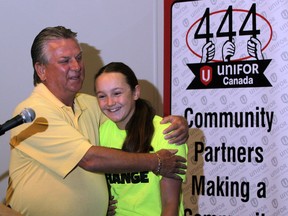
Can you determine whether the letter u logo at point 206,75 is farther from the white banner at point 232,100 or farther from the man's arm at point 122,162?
the man's arm at point 122,162

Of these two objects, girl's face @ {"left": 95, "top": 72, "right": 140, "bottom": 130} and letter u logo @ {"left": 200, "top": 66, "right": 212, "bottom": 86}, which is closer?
girl's face @ {"left": 95, "top": 72, "right": 140, "bottom": 130}

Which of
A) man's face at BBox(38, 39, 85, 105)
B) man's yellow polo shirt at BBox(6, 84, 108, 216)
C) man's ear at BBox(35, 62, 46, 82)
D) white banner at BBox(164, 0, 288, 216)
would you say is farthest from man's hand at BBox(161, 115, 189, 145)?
white banner at BBox(164, 0, 288, 216)

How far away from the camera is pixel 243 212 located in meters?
3.44

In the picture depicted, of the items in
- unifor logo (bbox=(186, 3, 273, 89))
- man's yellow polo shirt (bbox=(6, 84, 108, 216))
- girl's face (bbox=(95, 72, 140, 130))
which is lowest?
man's yellow polo shirt (bbox=(6, 84, 108, 216))

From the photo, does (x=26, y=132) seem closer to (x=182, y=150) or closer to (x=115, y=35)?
(x=182, y=150)

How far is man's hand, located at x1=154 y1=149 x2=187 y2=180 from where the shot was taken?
2068 millimetres

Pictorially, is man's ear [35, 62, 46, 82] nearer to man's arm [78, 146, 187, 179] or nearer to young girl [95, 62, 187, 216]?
young girl [95, 62, 187, 216]

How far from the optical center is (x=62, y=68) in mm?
2326

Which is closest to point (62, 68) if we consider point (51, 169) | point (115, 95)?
point (115, 95)

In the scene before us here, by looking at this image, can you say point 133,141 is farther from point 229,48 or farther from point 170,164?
point 229,48

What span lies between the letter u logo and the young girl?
4.49 feet

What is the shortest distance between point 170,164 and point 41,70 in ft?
2.59

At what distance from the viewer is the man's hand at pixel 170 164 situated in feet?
6.78

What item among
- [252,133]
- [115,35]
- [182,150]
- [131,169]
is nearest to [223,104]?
[252,133]
